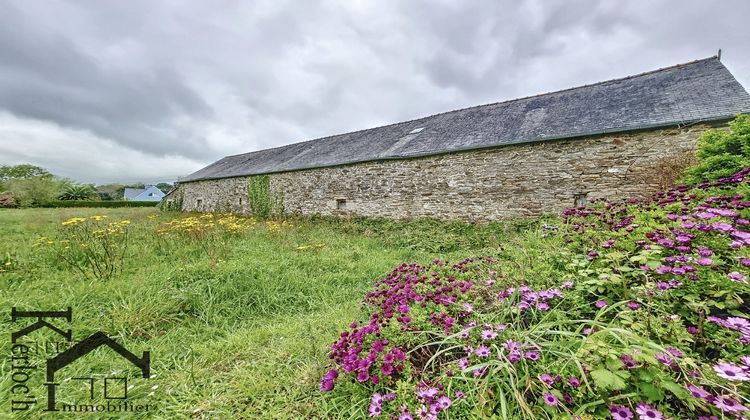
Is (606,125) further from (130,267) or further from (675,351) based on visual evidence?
(130,267)

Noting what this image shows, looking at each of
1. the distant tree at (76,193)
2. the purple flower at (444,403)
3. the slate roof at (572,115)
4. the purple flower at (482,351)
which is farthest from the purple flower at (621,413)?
the distant tree at (76,193)

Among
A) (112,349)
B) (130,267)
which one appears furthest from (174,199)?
(112,349)

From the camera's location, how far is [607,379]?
1.17 metres

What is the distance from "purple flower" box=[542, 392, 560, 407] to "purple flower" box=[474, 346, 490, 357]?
0.31 m

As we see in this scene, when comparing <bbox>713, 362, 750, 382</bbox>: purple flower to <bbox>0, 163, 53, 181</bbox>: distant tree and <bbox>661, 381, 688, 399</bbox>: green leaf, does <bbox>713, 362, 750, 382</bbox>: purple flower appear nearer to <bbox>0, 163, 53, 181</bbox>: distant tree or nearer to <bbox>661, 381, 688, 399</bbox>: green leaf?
<bbox>661, 381, 688, 399</bbox>: green leaf

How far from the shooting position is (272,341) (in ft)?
8.89

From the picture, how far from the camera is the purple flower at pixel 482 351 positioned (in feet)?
5.15

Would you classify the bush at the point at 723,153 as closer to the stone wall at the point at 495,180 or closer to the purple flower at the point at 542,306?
the stone wall at the point at 495,180

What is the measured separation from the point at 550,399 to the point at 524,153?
25.5ft

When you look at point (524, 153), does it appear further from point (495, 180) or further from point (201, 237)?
point (201, 237)

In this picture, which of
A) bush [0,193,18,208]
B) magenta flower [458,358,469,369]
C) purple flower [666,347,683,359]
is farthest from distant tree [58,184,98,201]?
purple flower [666,347,683,359]

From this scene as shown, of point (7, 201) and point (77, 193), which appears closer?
point (7, 201)

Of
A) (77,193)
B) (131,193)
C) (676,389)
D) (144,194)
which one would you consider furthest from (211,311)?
(131,193)

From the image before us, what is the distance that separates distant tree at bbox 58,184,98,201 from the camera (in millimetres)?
30337
